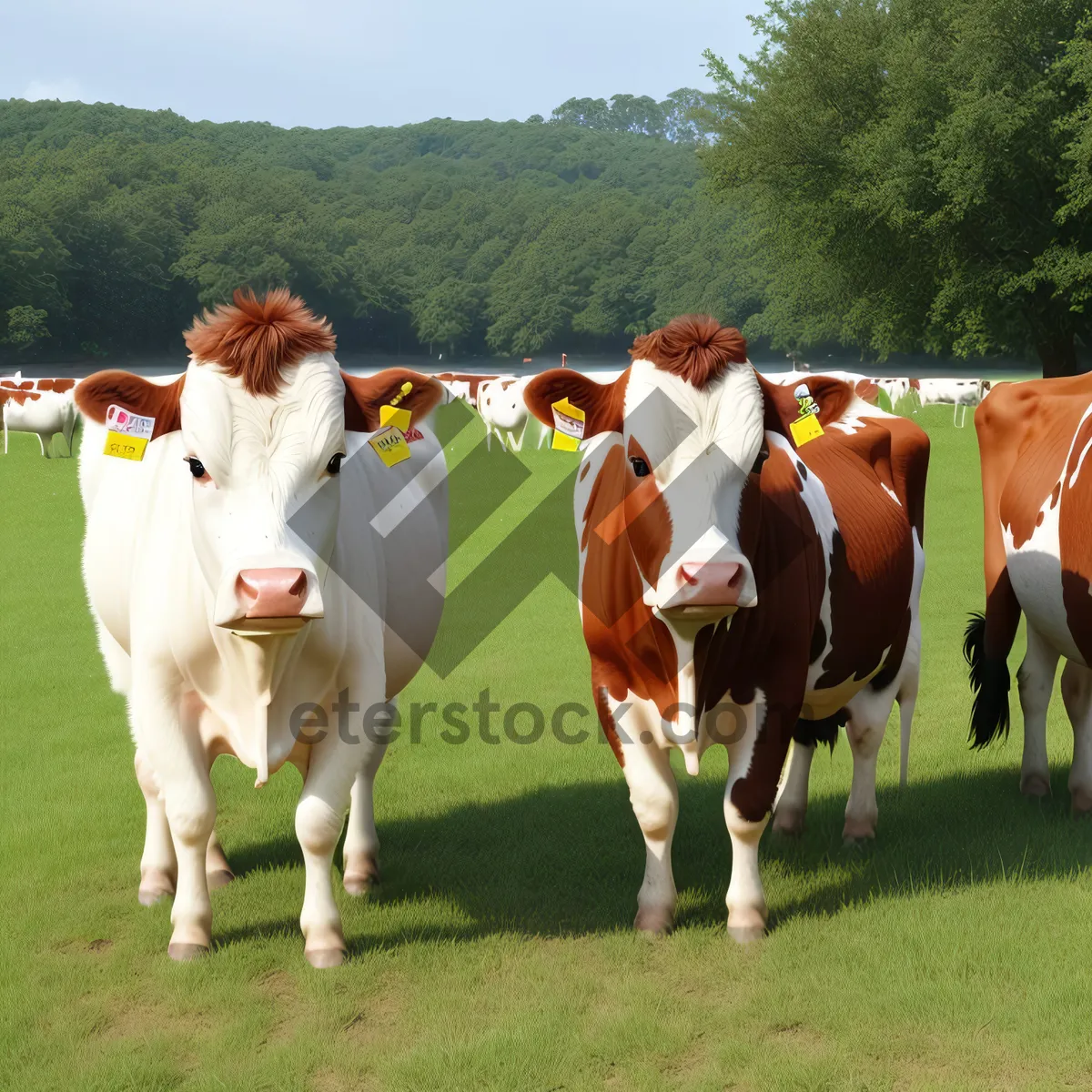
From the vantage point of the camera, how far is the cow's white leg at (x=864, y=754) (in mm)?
5527

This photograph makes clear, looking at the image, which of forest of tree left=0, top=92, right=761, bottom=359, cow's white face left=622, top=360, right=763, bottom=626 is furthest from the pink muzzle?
forest of tree left=0, top=92, right=761, bottom=359

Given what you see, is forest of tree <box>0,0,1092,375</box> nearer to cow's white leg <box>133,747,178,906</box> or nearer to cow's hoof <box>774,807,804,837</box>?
cow's hoof <box>774,807,804,837</box>

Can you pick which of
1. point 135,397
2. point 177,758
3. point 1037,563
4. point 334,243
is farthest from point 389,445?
point 334,243

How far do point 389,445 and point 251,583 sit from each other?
1170 millimetres

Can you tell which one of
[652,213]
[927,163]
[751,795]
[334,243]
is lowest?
[751,795]

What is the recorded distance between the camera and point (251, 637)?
4055 mm

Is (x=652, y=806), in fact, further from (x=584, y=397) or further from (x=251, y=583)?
(x=251, y=583)

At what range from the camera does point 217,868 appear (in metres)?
5.27

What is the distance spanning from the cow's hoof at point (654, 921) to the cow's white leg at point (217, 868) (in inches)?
71.5

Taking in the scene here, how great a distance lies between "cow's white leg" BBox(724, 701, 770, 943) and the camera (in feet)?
15.0

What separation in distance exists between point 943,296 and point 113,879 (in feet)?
101

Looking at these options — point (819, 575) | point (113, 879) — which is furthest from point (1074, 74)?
point (113, 879)

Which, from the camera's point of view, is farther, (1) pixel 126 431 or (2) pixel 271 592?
(1) pixel 126 431

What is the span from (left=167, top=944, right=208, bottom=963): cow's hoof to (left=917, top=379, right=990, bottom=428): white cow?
3965 cm
